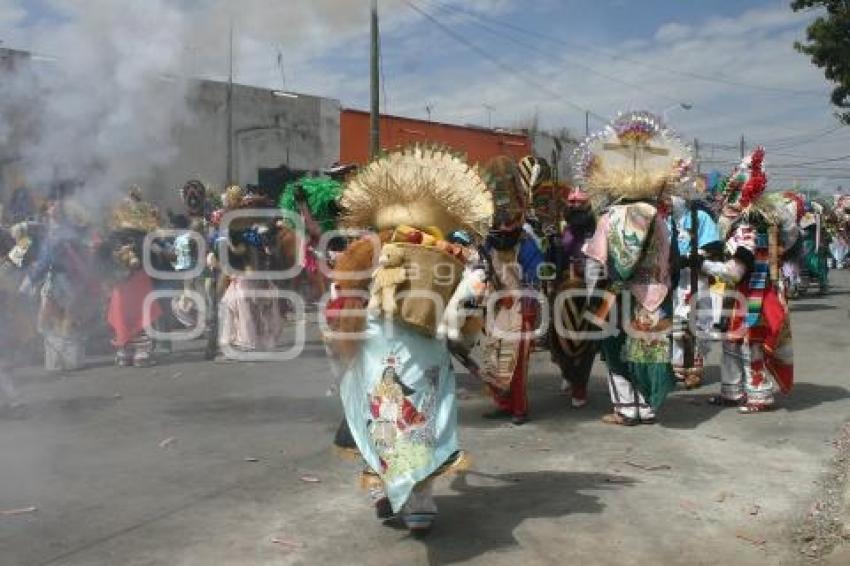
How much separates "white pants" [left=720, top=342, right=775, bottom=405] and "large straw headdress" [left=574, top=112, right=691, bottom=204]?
4.88 ft

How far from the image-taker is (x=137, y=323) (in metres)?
9.71

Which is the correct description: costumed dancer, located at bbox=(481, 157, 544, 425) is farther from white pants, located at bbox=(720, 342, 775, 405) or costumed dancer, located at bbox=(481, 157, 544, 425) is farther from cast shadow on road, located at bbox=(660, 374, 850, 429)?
white pants, located at bbox=(720, 342, 775, 405)

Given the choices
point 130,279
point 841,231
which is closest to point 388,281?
point 130,279

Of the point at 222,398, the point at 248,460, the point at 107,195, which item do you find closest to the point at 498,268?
the point at 248,460

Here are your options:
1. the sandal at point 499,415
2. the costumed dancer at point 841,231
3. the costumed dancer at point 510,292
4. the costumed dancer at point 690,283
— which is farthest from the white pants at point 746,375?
the costumed dancer at point 841,231

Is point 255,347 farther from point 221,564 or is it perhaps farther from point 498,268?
point 221,564

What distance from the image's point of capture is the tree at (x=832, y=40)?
19391mm

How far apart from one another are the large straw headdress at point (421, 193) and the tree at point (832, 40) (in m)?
18.0

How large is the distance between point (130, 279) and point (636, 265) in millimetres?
6020

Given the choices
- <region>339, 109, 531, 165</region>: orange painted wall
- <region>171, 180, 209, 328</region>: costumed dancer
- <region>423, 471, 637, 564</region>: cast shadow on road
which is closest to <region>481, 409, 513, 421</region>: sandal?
<region>423, 471, 637, 564</region>: cast shadow on road

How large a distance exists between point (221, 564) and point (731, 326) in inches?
184

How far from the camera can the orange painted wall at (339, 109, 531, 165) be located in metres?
22.0

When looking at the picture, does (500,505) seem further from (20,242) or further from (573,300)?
(20,242)

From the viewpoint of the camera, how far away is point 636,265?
637 centimetres
